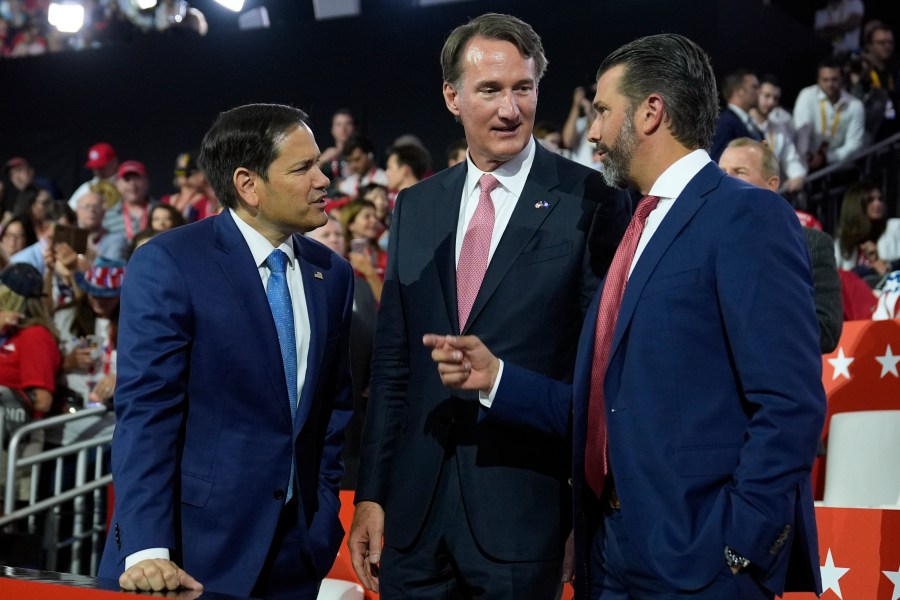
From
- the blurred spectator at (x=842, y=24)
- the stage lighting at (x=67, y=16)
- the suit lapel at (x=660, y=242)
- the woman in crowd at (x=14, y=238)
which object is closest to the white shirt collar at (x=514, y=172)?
the suit lapel at (x=660, y=242)

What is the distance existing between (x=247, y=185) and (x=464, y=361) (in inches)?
30.4

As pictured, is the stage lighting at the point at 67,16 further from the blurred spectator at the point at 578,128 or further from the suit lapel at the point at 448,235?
the suit lapel at the point at 448,235

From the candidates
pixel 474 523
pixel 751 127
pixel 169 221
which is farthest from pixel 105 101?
pixel 474 523

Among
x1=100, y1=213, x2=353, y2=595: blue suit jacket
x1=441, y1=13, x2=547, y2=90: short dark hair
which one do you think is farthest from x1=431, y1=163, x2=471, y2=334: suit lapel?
x1=100, y1=213, x2=353, y2=595: blue suit jacket

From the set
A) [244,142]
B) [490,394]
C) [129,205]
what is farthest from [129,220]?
[490,394]

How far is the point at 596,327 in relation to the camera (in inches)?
91.6

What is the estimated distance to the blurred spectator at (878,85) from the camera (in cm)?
959

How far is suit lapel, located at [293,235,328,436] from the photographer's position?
262 centimetres

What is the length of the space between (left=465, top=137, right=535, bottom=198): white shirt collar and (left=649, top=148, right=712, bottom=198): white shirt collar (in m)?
0.53

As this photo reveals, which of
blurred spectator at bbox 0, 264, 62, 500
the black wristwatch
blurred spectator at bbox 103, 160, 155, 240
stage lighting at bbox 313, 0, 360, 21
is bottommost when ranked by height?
the black wristwatch

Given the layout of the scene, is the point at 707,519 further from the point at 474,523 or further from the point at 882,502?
the point at 882,502

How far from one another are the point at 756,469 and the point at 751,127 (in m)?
5.27

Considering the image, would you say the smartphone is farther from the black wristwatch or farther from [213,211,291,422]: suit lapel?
the black wristwatch

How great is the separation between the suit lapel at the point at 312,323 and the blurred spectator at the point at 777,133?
19.6 ft
